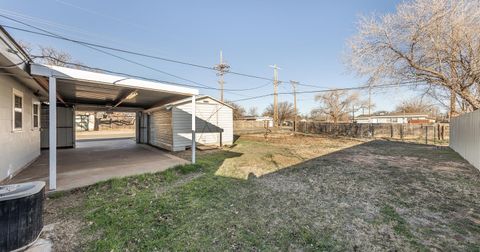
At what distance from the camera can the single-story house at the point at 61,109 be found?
12.9ft

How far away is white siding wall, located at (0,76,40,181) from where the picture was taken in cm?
414

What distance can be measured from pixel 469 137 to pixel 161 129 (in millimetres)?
12978

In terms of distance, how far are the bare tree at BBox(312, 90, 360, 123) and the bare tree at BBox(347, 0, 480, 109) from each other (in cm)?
2314

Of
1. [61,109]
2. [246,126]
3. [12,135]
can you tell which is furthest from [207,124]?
[246,126]

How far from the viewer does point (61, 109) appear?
10.4 m

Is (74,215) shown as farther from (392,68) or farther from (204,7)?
(392,68)

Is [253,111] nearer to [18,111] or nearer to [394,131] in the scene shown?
[394,131]

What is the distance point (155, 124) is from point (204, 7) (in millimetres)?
6827

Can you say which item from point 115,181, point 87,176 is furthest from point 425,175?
point 87,176

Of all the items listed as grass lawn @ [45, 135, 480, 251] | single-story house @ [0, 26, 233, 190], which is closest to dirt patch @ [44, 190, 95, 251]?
grass lawn @ [45, 135, 480, 251]

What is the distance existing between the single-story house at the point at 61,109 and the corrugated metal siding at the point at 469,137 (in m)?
8.84

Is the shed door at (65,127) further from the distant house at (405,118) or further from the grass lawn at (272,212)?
the distant house at (405,118)

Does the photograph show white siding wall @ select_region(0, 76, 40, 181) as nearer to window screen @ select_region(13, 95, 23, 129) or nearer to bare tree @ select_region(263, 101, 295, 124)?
window screen @ select_region(13, 95, 23, 129)

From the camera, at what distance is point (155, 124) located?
11688 mm
